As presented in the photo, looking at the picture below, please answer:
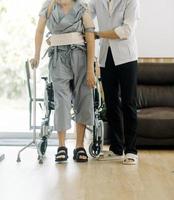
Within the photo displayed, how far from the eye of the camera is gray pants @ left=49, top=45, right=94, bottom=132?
139 inches

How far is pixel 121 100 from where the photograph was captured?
362 cm

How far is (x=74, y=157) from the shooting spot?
3.68 metres

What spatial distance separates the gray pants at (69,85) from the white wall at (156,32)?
1847 millimetres

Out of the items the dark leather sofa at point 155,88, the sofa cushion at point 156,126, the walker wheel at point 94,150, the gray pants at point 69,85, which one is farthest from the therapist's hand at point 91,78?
the dark leather sofa at point 155,88

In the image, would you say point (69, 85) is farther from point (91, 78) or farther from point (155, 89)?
point (155, 89)

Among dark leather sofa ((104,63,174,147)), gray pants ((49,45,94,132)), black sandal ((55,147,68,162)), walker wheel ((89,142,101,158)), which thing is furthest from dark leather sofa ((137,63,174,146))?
black sandal ((55,147,68,162))

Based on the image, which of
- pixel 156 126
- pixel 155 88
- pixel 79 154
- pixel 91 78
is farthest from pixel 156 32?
pixel 79 154

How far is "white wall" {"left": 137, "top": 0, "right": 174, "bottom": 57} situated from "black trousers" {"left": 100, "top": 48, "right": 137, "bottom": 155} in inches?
65.7

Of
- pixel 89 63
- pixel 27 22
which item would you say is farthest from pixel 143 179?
pixel 27 22

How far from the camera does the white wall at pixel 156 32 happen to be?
17.3ft

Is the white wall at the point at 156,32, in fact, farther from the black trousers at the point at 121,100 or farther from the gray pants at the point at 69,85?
the gray pants at the point at 69,85

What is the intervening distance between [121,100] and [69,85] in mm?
434

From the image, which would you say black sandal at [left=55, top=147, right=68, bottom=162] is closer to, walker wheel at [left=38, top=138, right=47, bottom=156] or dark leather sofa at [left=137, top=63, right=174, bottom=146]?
walker wheel at [left=38, top=138, right=47, bottom=156]

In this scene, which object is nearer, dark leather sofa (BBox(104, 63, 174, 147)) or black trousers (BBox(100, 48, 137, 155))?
black trousers (BBox(100, 48, 137, 155))
